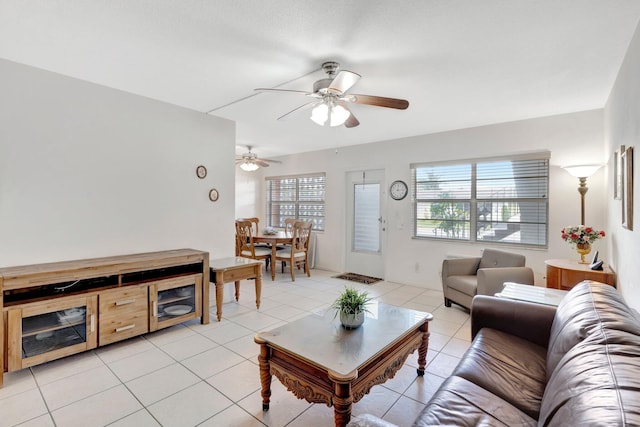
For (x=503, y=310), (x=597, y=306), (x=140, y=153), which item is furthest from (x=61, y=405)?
(x=597, y=306)

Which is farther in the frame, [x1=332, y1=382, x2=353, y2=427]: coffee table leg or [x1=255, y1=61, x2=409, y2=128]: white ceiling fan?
[x1=255, y1=61, x2=409, y2=128]: white ceiling fan

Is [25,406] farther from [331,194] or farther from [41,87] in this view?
[331,194]

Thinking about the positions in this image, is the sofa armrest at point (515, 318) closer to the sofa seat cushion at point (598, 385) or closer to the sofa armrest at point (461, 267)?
the sofa seat cushion at point (598, 385)

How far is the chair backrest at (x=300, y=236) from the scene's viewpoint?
5.23 meters

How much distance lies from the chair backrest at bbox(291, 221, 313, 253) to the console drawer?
270 centimetres

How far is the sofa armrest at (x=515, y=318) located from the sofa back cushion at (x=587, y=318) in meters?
0.19

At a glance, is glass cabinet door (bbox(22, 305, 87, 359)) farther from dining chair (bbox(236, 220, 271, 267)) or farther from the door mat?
the door mat

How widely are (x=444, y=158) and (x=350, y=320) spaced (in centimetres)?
327

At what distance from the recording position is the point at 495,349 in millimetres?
1769

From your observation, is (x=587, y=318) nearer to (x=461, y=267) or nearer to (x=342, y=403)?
(x=342, y=403)

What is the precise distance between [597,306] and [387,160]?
3794mm

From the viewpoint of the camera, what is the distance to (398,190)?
4.90 m

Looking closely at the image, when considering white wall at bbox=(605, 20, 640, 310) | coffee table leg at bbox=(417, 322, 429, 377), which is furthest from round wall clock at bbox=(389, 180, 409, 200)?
coffee table leg at bbox=(417, 322, 429, 377)

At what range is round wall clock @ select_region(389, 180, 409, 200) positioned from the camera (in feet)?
15.8
